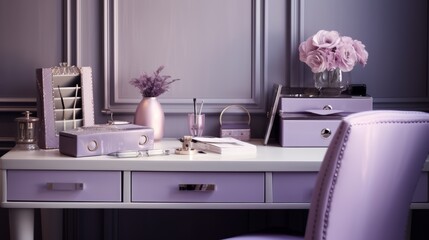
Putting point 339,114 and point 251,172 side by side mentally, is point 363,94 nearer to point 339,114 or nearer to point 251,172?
point 339,114

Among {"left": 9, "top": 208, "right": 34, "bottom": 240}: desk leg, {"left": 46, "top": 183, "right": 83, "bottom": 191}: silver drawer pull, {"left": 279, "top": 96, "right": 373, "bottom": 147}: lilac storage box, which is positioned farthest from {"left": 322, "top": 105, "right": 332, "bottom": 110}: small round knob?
{"left": 9, "top": 208, "right": 34, "bottom": 240}: desk leg

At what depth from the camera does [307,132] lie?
200 cm

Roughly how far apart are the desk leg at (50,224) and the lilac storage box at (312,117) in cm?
86

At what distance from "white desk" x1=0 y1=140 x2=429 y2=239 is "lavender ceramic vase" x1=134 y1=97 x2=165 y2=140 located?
1.11 ft

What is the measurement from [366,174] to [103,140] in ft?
2.90

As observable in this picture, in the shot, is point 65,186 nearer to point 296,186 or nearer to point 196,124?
point 196,124

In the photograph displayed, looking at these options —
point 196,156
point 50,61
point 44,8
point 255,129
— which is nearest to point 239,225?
point 255,129

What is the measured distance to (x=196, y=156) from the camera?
183 cm

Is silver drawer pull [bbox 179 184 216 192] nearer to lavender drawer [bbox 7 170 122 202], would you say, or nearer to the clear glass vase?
lavender drawer [bbox 7 170 122 202]

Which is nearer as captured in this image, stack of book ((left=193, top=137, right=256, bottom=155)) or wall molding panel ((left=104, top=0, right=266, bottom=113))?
stack of book ((left=193, top=137, right=256, bottom=155))

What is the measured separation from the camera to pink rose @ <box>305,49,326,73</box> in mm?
2072

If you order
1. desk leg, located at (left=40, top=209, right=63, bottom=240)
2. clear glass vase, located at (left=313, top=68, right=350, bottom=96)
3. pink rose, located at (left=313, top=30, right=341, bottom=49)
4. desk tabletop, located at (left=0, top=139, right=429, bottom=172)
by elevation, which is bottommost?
desk leg, located at (left=40, top=209, right=63, bottom=240)

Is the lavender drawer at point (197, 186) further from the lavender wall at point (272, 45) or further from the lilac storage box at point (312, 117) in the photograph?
the lavender wall at point (272, 45)

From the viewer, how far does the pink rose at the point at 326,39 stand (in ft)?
6.79
